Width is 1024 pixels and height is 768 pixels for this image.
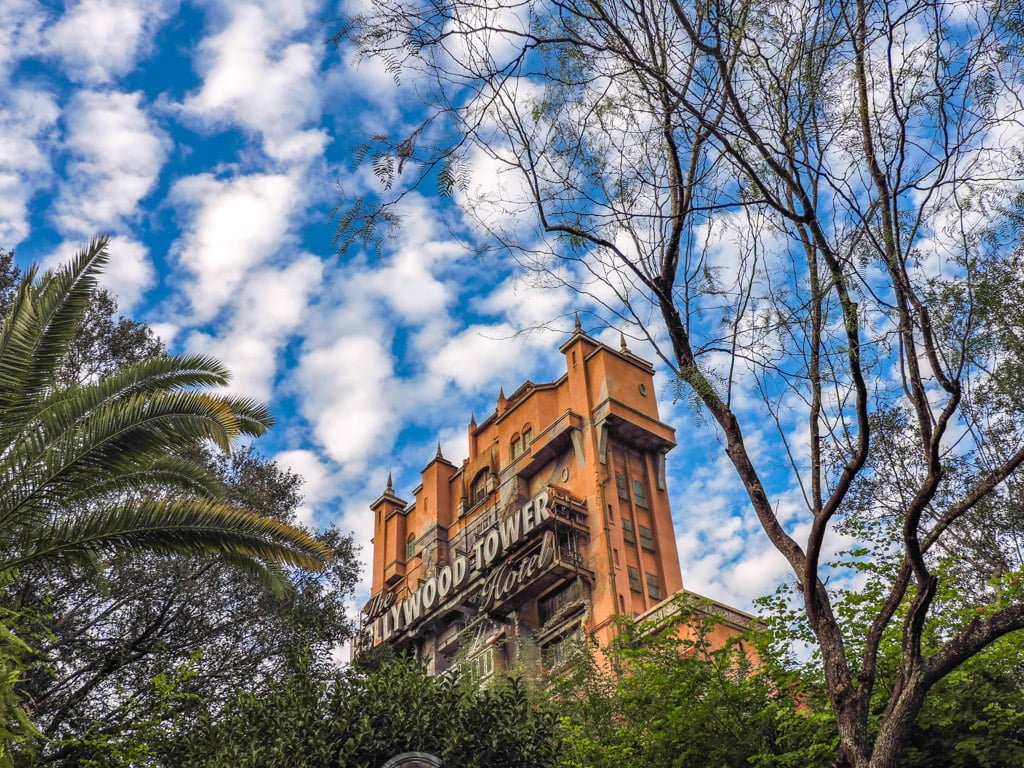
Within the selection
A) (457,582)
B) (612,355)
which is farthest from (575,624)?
(612,355)

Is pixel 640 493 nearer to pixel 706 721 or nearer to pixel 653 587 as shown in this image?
pixel 653 587

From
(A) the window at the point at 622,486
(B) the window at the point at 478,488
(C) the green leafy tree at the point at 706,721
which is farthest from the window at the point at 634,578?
(C) the green leafy tree at the point at 706,721

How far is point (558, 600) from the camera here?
2834 cm

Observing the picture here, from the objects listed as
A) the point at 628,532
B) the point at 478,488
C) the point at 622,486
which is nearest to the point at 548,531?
the point at 628,532

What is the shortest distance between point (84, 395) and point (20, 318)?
116 cm

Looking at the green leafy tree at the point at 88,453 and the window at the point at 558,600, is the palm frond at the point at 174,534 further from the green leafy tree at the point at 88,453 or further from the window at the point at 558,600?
the window at the point at 558,600

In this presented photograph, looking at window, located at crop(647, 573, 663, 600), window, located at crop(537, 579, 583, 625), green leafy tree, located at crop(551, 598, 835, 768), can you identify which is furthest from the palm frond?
window, located at crop(647, 573, 663, 600)

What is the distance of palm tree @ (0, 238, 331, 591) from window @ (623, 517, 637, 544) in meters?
16.6

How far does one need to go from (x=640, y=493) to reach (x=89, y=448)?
2094 cm

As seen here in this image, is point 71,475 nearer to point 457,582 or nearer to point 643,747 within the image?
point 643,747

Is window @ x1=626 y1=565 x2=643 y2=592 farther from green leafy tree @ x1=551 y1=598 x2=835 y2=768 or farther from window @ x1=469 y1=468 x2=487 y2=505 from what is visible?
green leafy tree @ x1=551 y1=598 x2=835 y2=768

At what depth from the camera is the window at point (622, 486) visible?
2933 centimetres

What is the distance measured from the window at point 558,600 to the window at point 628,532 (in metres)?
2.01

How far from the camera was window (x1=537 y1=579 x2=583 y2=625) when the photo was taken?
27.7 meters
